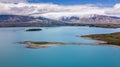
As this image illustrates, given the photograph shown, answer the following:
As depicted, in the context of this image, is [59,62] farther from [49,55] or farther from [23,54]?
[23,54]

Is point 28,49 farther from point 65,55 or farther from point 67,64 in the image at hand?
point 67,64

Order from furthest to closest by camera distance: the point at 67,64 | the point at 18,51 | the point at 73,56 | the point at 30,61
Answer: the point at 18,51 → the point at 73,56 → the point at 30,61 → the point at 67,64

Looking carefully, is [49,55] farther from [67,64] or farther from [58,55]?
[67,64]

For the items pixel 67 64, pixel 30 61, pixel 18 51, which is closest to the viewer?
pixel 67 64

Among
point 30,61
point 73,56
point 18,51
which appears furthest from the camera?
point 18,51

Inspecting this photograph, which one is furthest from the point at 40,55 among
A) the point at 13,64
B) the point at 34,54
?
the point at 13,64

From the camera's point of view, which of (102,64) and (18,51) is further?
(18,51)

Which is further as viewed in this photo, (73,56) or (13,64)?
(73,56)
